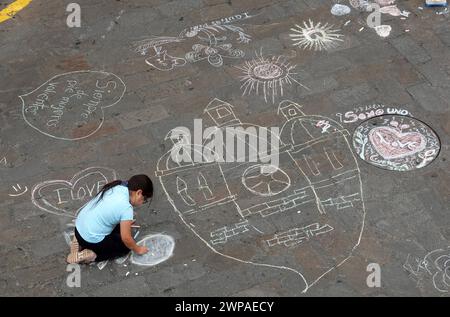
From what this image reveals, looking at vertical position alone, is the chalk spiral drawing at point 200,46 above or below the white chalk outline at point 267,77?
above

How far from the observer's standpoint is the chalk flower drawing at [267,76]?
21.1 feet

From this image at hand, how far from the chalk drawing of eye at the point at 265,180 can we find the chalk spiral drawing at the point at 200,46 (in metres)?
1.48

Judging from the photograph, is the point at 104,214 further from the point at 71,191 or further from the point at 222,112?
the point at 222,112

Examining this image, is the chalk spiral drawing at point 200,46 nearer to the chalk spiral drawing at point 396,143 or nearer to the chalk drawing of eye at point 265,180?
the chalk drawing of eye at point 265,180

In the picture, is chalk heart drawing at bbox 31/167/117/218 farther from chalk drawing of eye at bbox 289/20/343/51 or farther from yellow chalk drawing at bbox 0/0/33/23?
yellow chalk drawing at bbox 0/0/33/23

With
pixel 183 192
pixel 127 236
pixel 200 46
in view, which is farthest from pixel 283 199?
pixel 200 46

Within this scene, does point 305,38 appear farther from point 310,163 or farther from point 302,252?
point 302,252

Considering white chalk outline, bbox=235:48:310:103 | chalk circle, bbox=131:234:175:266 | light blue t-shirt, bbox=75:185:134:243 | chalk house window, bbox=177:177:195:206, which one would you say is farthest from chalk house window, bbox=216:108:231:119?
light blue t-shirt, bbox=75:185:134:243

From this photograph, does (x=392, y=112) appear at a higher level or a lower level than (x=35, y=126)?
lower

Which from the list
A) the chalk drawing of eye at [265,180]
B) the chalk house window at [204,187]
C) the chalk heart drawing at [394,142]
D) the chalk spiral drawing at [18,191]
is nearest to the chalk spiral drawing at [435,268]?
the chalk heart drawing at [394,142]
